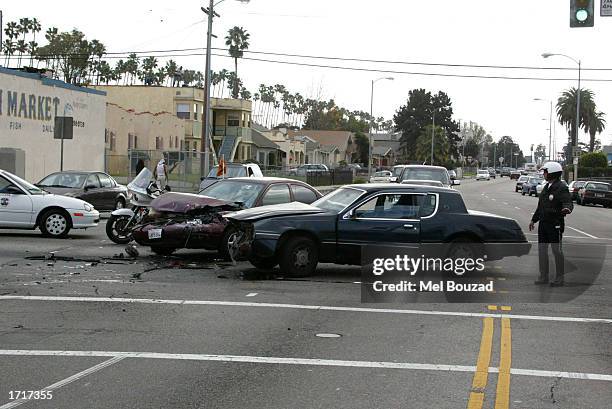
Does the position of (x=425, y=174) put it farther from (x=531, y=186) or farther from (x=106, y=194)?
(x=531, y=186)

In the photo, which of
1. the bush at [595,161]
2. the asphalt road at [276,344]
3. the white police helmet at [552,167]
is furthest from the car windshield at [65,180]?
the bush at [595,161]

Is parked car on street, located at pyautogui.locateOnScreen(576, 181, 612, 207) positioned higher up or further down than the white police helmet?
further down

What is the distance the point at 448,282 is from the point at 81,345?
20.9 feet

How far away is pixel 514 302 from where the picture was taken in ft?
37.2

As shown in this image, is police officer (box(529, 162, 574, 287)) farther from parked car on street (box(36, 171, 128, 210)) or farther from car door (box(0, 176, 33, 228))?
parked car on street (box(36, 171, 128, 210))

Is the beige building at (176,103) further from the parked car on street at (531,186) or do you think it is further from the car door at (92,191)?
the car door at (92,191)

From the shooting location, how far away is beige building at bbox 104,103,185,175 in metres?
53.6

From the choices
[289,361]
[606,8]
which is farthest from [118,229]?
[606,8]

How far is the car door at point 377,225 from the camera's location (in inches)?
509

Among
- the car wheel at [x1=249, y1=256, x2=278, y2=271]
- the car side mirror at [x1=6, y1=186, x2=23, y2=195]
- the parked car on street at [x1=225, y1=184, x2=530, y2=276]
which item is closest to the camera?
the parked car on street at [x1=225, y1=184, x2=530, y2=276]

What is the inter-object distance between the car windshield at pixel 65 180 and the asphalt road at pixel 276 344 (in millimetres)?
10376

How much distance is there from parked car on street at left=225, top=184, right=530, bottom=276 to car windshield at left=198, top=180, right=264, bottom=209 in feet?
5.29

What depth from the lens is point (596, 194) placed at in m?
45.5

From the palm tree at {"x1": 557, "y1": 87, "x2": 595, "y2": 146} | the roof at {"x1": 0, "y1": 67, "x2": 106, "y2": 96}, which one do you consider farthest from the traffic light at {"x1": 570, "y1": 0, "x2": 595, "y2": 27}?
the palm tree at {"x1": 557, "y1": 87, "x2": 595, "y2": 146}
